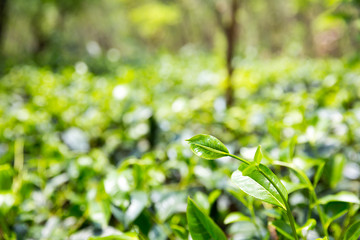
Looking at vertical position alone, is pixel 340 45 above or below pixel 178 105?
below

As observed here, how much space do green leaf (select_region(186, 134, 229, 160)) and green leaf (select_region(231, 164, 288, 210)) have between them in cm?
5

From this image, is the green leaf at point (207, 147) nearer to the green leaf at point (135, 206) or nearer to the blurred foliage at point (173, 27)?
the green leaf at point (135, 206)

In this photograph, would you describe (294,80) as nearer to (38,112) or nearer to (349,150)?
(349,150)

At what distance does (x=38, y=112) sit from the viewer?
1.56m

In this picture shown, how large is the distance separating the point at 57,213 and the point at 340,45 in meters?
13.0

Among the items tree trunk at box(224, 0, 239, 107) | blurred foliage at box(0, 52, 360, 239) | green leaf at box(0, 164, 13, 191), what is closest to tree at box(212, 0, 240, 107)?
tree trunk at box(224, 0, 239, 107)

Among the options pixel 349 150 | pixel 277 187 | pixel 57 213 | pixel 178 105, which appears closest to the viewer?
pixel 277 187

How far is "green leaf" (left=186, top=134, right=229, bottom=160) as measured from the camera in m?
0.48

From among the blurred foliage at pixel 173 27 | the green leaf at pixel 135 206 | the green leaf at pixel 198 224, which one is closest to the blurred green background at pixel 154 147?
the green leaf at pixel 135 206

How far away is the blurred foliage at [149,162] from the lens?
0.77m

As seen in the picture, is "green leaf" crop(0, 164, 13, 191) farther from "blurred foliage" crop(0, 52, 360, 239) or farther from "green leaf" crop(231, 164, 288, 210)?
"green leaf" crop(231, 164, 288, 210)

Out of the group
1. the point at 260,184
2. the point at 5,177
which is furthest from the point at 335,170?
the point at 5,177

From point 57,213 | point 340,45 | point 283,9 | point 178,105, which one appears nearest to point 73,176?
point 57,213

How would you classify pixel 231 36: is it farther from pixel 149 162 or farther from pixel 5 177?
pixel 5 177
